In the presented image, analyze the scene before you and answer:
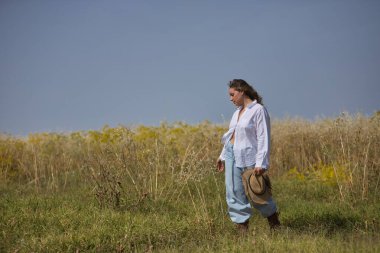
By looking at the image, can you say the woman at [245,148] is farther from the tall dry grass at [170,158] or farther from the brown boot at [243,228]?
the tall dry grass at [170,158]

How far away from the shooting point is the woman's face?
19.8 feet

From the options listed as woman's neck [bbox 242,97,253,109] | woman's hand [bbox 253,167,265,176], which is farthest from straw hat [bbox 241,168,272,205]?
woman's neck [bbox 242,97,253,109]

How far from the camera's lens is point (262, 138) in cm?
574

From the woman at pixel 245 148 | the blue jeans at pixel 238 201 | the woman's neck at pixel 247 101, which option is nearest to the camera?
the woman at pixel 245 148

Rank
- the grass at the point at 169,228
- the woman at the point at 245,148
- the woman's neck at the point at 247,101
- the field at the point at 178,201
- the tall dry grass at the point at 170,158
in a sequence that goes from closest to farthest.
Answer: the grass at the point at 169,228 < the field at the point at 178,201 < the woman at the point at 245,148 < the woman's neck at the point at 247,101 < the tall dry grass at the point at 170,158

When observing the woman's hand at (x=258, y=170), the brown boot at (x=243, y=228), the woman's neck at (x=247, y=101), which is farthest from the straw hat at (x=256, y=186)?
the woman's neck at (x=247, y=101)

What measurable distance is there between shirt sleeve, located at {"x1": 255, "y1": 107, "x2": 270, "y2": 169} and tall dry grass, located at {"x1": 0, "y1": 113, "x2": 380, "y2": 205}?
1.42 meters

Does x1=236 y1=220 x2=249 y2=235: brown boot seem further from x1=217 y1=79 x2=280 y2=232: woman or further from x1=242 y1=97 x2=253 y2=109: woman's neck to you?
x1=242 y1=97 x2=253 y2=109: woman's neck

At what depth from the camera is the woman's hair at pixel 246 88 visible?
602 cm

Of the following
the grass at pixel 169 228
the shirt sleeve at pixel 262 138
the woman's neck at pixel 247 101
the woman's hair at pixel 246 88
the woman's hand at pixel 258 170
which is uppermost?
the woman's hair at pixel 246 88

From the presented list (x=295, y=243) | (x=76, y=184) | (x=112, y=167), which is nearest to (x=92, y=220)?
(x=112, y=167)

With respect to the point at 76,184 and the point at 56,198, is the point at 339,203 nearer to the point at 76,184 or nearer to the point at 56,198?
the point at 56,198

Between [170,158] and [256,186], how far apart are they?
16.5ft

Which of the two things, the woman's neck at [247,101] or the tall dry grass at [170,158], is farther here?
the tall dry grass at [170,158]
